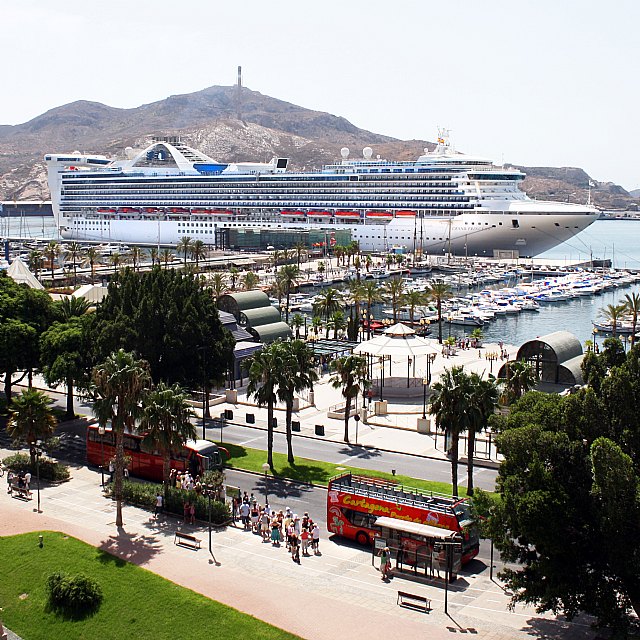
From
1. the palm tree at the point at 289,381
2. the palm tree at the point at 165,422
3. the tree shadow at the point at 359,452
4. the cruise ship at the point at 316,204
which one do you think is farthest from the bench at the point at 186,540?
the cruise ship at the point at 316,204

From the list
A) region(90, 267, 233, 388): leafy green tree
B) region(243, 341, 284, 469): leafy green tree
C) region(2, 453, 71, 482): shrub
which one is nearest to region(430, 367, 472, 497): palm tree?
region(243, 341, 284, 469): leafy green tree

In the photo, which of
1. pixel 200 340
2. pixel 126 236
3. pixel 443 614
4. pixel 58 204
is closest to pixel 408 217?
pixel 126 236

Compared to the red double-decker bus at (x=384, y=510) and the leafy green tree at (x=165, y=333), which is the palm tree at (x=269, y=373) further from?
the red double-decker bus at (x=384, y=510)

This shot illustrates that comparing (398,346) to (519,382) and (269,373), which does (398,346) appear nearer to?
(519,382)

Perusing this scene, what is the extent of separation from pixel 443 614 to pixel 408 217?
119241 millimetres

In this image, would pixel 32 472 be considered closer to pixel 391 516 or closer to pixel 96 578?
pixel 96 578

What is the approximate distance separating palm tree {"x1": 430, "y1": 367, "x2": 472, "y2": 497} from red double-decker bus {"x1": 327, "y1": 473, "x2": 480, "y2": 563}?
10.00 feet

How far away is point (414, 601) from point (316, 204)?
130m

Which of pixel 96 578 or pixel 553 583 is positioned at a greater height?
pixel 553 583

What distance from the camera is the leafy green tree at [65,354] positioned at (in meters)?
39.3

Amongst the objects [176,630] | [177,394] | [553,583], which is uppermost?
[177,394]

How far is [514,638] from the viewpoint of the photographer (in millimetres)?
19828

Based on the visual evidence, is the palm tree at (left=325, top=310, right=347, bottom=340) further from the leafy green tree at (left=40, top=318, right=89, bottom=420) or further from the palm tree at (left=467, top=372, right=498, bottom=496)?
the palm tree at (left=467, top=372, right=498, bottom=496)

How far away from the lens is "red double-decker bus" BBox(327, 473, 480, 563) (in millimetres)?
24266
